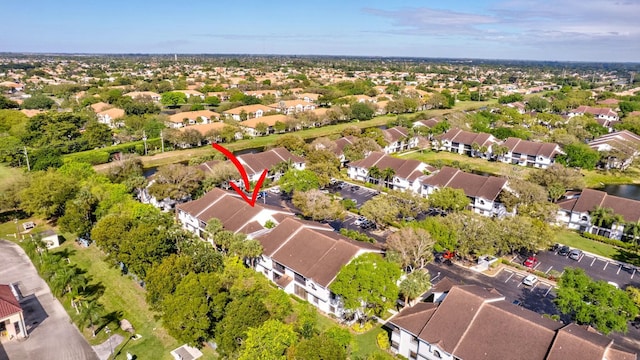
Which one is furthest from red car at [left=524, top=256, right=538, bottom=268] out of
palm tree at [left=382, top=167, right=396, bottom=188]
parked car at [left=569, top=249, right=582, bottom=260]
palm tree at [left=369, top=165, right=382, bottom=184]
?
palm tree at [left=369, top=165, right=382, bottom=184]

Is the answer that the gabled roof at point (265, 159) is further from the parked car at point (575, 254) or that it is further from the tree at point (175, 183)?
the parked car at point (575, 254)

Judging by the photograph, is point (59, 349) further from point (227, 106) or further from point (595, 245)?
point (227, 106)

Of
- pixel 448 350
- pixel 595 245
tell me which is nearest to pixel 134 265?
pixel 448 350

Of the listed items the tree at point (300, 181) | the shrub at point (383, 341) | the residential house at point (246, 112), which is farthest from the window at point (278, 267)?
the residential house at point (246, 112)

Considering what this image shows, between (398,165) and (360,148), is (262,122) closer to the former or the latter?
(360,148)

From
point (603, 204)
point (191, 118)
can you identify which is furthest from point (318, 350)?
point (191, 118)

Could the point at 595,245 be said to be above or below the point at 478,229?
below
